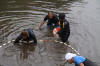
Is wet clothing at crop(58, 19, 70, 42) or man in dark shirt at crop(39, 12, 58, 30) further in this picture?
man in dark shirt at crop(39, 12, 58, 30)

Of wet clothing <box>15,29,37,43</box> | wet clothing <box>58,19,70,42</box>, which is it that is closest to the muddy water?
wet clothing <box>15,29,37,43</box>

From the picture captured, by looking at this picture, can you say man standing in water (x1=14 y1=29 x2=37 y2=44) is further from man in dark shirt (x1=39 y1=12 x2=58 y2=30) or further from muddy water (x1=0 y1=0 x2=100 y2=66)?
man in dark shirt (x1=39 y1=12 x2=58 y2=30)

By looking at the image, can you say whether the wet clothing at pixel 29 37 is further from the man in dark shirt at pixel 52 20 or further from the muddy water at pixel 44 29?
the man in dark shirt at pixel 52 20

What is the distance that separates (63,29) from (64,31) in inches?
5.5

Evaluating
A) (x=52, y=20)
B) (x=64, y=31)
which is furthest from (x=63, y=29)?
(x=52, y=20)

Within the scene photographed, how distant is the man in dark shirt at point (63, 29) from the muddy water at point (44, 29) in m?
0.46

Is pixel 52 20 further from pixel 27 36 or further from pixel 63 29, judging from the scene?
pixel 27 36

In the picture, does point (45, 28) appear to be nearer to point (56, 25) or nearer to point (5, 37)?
point (56, 25)

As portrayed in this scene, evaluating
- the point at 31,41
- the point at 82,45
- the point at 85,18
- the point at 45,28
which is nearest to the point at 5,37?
the point at 31,41

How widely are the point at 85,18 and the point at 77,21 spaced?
3.44 ft

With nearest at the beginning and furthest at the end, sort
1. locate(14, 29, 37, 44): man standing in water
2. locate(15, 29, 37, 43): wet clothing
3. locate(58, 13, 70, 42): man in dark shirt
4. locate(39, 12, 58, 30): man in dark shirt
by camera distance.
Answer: locate(14, 29, 37, 44): man standing in water → locate(15, 29, 37, 43): wet clothing → locate(58, 13, 70, 42): man in dark shirt → locate(39, 12, 58, 30): man in dark shirt

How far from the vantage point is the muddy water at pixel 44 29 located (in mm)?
7516

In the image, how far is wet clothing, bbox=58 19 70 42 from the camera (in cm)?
827

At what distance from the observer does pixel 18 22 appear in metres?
11.0
